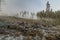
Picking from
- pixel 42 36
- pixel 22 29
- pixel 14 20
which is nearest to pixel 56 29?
pixel 42 36

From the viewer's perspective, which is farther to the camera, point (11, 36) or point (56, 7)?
point (56, 7)

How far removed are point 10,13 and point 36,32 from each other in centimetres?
55

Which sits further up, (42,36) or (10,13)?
(10,13)

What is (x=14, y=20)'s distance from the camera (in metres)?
2.13

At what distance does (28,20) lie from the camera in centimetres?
217

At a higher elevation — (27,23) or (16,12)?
(16,12)

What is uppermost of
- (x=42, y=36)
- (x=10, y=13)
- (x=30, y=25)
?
(x=10, y=13)

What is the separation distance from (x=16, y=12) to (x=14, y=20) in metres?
0.15

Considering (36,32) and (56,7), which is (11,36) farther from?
(56,7)

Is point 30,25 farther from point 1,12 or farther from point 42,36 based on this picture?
point 1,12

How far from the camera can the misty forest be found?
2076mm

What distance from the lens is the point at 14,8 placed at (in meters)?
2.17

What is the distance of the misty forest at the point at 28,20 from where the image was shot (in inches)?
81.7

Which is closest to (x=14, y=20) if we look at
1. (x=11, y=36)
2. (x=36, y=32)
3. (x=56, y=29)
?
(x=11, y=36)
